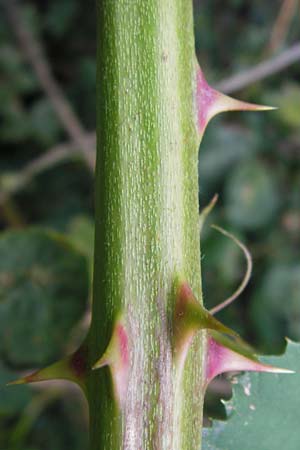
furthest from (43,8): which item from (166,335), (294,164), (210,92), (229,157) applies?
(166,335)

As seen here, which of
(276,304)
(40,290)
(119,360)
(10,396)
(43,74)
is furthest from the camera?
(43,74)

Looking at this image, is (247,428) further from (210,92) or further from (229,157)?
(229,157)

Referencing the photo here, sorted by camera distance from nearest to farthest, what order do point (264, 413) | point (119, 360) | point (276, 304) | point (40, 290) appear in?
point (119, 360), point (264, 413), point (40, 290), point (276, 304)

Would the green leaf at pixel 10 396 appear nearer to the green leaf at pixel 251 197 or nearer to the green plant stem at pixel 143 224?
the green plant stem at pixel 143 224

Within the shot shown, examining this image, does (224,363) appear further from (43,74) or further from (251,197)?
(43,74)

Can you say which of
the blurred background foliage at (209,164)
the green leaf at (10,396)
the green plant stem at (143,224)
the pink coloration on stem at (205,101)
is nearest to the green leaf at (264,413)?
the green plant stem at (143,224)

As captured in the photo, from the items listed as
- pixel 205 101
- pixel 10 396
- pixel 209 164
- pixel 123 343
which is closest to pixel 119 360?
pixel 123 343
